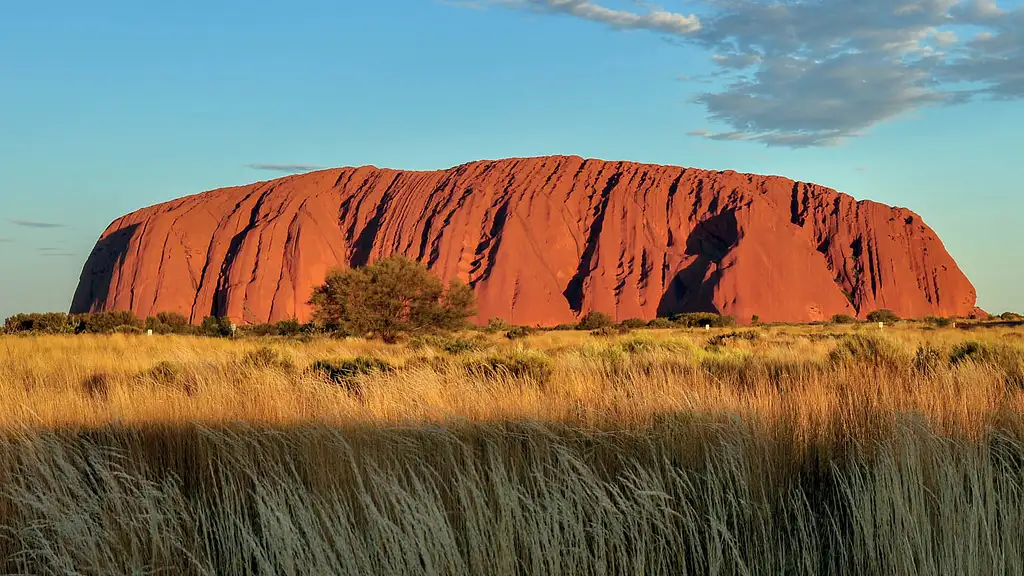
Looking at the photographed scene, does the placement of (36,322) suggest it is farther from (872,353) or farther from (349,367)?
(872,353)

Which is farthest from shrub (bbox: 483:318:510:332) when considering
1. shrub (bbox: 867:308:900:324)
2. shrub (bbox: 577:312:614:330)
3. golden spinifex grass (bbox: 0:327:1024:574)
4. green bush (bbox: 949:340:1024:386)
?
golden spinifex grass (bbox: 0:327:1024:574)

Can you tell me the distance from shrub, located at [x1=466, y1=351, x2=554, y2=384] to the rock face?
56245 millimetres

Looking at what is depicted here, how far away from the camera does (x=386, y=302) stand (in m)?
29.5

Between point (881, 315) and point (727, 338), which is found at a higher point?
point (727, 338)

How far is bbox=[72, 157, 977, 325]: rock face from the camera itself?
69750mm

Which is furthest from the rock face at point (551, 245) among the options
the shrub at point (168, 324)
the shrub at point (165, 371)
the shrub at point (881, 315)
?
the shrub at point (165, 371)

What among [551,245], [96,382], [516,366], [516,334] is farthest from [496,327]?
[96,382]

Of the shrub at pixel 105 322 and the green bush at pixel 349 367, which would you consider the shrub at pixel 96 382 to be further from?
the shrub at pixel 105 322

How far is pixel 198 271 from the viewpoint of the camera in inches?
2990

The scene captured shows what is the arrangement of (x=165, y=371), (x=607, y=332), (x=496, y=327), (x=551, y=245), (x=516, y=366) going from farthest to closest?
1. (x=551, y=245)
2. (x=496, y=327)
3. (x=607, y=332)
4. (x=165, y=371)
5. (x=516, y=366)

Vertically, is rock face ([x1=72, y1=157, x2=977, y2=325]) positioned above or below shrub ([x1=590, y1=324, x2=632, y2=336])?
above

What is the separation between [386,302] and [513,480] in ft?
85.7

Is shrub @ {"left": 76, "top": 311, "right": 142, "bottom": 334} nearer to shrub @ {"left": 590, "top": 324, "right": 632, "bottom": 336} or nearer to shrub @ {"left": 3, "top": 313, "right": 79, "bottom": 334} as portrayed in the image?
shrub @ {"left": 3, "top": 313, "right": 79, "bottom": 334}

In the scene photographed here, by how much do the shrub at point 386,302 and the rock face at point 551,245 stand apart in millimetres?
36527
